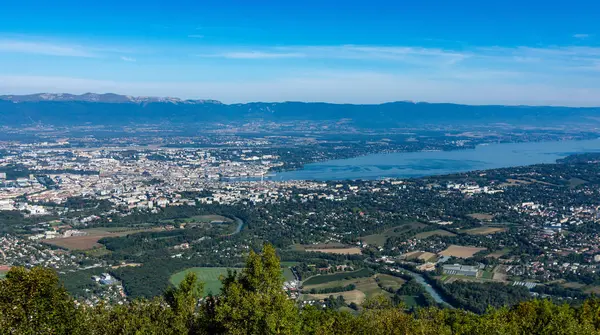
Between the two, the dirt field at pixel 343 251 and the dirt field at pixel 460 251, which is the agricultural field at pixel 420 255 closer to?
the dirt field at pixel 460 251

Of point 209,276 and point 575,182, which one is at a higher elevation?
point 575,182

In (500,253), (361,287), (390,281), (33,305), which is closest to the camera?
(33,305)

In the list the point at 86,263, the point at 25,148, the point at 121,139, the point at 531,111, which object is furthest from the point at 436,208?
the point at 531,111

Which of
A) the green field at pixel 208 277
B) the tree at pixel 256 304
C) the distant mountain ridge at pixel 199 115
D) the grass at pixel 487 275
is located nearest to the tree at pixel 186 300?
the tree at pixel 256 304

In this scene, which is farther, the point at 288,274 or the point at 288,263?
the point at 288,263

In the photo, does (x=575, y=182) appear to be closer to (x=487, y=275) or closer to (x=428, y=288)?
(x=487, y=275)

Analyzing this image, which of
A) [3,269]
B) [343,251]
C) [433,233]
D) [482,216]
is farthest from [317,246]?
[3,269]

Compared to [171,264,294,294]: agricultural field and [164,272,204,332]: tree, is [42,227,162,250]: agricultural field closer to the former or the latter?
[171,264,294,294]: agricultural field
